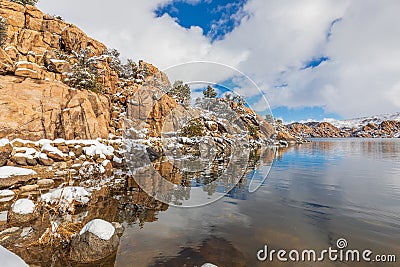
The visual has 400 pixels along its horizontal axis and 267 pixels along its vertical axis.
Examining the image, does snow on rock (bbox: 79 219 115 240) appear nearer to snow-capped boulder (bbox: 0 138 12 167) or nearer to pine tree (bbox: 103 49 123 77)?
snow-capped boulder (bbox: 0 138 12 167)

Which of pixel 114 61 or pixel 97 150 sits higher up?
pixel 114 61

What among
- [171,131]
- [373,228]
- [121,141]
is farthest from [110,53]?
[373,228]

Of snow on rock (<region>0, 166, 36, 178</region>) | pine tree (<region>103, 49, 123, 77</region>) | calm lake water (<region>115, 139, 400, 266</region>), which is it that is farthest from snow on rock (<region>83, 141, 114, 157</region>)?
pine tree (<region>103, 49, 123, 77</region>)

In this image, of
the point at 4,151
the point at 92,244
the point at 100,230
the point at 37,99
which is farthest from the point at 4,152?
the point at 92,244

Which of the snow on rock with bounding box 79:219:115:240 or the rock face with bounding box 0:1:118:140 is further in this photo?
the rock face with bounding box 0:1:118:140

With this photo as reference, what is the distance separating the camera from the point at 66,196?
415 inches

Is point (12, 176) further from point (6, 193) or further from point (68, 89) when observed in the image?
point (68, 89)

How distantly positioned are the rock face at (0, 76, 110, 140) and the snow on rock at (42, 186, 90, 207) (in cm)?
1311

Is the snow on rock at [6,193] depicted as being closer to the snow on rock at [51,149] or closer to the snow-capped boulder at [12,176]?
the snow-capped boulder at [12,176]

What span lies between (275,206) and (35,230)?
1197 centimetres

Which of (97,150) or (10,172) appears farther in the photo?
(97,150)

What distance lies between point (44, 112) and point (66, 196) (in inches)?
641

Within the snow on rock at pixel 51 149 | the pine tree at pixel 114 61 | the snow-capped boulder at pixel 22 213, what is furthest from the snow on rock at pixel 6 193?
the pine tree at pixel 114 61

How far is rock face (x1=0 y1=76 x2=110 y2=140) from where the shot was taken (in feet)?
64.4
